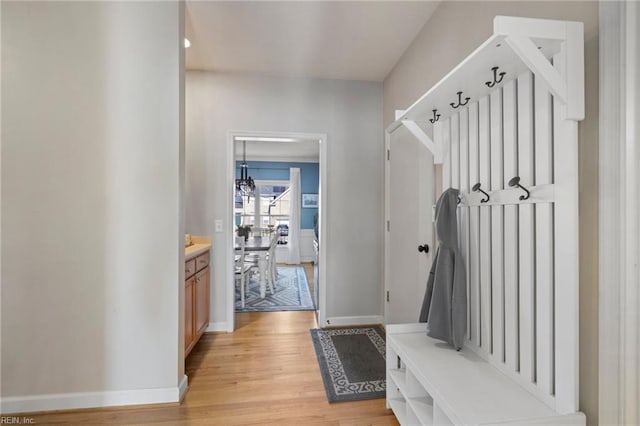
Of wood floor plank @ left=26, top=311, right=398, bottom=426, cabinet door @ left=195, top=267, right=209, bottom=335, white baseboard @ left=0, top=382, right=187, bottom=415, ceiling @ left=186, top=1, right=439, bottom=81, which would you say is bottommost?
wood floor plank @ left=26, top=311, right=398, bottom=426

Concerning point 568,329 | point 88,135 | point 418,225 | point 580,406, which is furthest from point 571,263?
point 88,135

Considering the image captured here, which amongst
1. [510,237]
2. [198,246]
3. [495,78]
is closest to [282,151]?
[198,246]

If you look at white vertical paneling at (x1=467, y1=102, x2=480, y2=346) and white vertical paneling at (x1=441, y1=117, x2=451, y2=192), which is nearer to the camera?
white vertical paneling at (x1=467, y1=102, x2=480, y2=346)

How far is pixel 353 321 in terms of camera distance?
328cm

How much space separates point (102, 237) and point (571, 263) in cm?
242

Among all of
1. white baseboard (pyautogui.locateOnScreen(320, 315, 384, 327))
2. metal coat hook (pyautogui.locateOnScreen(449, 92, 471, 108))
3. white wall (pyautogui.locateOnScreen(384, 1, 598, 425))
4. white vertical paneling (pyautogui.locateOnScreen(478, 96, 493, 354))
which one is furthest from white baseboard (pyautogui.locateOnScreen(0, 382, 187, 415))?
metal coat hook (pyautogui.locateOnScreen(449, 92, 471, 108))

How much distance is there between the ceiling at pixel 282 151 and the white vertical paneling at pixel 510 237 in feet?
14.2

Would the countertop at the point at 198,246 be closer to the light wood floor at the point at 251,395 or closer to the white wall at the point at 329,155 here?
the white wall at the point at 329,155

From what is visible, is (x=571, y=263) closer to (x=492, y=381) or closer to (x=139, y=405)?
(x=492, y=381)

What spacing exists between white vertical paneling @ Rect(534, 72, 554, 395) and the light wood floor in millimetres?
1024

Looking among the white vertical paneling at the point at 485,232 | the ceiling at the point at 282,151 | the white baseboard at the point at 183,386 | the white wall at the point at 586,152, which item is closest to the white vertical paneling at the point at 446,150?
the white vertical paneling at the point at 485,232

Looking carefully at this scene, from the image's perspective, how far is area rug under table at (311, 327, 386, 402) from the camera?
80.7 inches

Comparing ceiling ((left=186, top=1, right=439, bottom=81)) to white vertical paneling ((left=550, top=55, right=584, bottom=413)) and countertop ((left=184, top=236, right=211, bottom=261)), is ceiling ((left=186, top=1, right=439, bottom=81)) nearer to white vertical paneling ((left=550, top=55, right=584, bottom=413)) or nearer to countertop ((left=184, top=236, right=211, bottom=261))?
white vertical paneling ((left=550, top=55, right=584, bottom=413))

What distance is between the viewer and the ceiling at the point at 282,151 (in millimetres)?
5794
